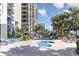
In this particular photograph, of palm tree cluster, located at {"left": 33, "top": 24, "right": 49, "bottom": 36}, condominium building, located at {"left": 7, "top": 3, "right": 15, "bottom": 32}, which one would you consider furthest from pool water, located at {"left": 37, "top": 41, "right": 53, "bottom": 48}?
condominium building, located at {"left": 7, "top": 3, "right": 15, "bottom": 32}

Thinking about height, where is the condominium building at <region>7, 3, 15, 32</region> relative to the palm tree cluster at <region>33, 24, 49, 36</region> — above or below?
above

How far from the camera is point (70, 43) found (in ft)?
23.3

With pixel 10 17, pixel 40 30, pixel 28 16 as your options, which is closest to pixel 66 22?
pixel 40 30

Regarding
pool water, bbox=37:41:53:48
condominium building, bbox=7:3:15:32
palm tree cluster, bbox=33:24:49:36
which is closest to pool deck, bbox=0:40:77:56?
pool water, bbox=37:41:53:48

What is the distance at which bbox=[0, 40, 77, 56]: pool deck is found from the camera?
7.06 metres

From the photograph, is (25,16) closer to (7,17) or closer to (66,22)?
(7,17)

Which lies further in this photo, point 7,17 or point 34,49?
point 34,49

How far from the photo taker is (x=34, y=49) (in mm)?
7137

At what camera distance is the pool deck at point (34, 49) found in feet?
23.2

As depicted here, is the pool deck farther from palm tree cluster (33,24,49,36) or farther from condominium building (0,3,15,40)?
condominium building (0,3,15,40)

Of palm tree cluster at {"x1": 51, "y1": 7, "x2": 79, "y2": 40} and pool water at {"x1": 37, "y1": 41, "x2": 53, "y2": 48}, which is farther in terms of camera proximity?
pool water at {"x1": 37, "y1": 41, "x2": 53, "y2": 48}

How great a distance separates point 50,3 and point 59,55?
1.56 m

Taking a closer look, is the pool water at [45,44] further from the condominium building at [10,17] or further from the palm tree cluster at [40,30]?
the condominium building at [10,17]

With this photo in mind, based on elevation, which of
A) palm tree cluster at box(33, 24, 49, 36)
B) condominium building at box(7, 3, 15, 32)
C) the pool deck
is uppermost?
condominium building at box(7, 3, 15, 32)
